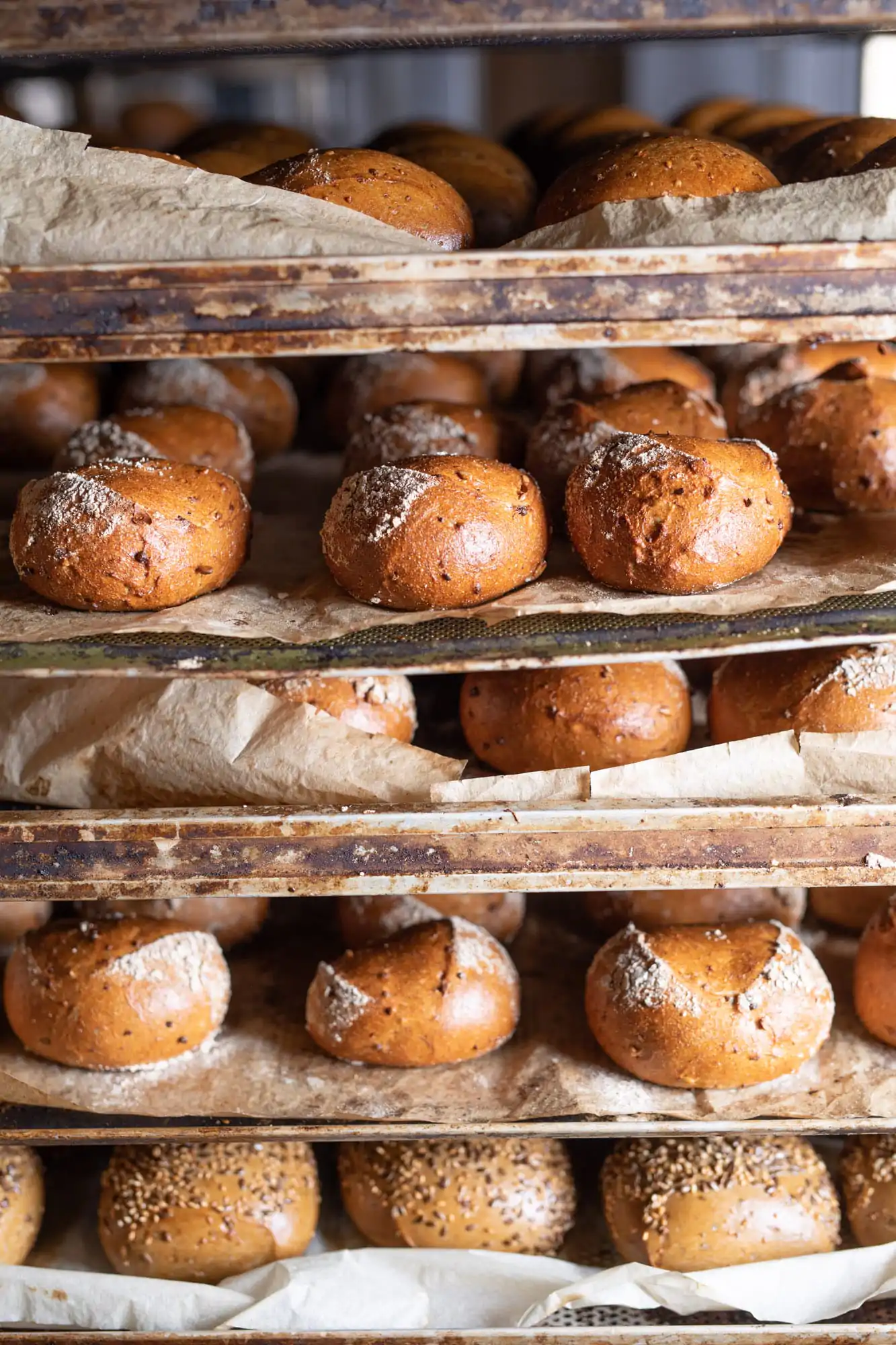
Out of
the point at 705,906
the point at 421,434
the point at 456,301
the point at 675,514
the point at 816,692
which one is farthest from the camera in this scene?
the point at 705,906

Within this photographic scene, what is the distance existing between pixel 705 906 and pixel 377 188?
3.65 feet

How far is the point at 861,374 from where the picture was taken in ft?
5.41

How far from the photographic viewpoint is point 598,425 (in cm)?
162

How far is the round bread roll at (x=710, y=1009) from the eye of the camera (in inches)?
62.6

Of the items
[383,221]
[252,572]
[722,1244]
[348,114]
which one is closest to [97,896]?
[252,572]

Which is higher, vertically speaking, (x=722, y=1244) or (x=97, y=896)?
(x=97, y=896)

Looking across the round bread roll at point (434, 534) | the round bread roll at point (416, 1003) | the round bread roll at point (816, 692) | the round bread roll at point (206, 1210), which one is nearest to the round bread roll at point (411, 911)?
the round bread roll at point (416, 1003)

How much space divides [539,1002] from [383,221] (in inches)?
44.5

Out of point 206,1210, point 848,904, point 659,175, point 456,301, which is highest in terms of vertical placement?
point 659,175

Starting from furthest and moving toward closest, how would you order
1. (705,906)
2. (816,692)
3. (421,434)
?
(705,906), (421,434), (816,692)

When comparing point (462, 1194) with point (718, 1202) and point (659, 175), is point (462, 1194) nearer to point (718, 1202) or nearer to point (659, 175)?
point (718, 1202)

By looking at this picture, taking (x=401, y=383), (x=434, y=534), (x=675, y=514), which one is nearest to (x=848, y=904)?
(x=675, y=514)

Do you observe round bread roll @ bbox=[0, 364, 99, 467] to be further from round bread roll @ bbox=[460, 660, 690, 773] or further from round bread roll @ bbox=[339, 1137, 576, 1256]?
round bread roll @ bbox=[339, 1137, 576, 1256]

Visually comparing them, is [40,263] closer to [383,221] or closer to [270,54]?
[383,221]
